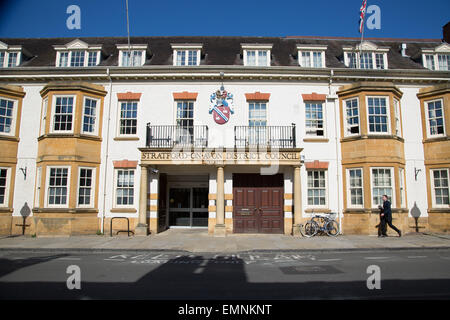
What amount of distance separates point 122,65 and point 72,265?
1169 cm

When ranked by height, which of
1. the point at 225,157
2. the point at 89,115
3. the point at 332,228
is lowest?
the point at 332,228

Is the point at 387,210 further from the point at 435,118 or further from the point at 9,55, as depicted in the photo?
the point at 9,55

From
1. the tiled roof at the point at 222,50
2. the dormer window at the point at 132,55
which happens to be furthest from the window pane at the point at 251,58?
the dormer window at the point at 132,55

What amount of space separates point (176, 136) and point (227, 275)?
9317 millimetres

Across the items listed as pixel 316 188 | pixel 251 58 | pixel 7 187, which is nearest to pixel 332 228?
pixel 316 188

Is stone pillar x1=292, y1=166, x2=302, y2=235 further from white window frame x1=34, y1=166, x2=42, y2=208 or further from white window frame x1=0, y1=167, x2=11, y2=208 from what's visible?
white window frame x1=0, y1=167, x2=11, y2=208

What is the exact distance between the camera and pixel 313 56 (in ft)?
53.2

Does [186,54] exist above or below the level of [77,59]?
above

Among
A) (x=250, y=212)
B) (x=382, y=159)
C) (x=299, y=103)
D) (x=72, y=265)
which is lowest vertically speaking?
(x=72, y=265)

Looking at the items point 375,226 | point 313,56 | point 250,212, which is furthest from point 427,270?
point 313,56

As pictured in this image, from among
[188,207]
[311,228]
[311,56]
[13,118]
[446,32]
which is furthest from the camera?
[446,32]

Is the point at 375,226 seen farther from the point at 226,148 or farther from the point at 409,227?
the point at 226,148

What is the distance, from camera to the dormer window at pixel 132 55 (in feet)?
53.3

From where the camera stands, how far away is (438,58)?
16.4 metres
